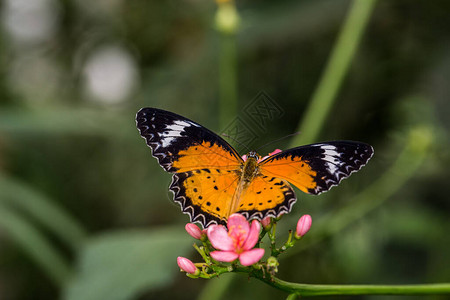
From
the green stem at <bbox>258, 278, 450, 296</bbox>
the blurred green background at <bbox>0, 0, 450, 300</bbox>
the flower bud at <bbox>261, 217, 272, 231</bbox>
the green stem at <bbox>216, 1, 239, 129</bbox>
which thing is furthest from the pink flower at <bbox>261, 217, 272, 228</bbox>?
the green stem at <bbox>216, 1, 239, 129</bbox>

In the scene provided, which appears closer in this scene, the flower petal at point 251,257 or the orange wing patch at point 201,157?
the flower petal at point 251,257

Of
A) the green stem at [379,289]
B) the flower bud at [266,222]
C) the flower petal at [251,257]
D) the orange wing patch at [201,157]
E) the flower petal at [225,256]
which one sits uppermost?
the orange wing patch at [201,157]

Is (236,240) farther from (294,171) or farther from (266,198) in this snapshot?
(294,171)

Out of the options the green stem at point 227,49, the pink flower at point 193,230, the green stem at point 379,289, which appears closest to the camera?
the green stem at point 379,289

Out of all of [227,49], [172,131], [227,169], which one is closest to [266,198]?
[227,169]

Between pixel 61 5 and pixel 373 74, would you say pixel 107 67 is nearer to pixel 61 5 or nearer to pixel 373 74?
pixel 61 5

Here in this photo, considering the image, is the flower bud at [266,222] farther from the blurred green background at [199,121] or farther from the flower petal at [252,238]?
A: the blurred green background at [199,121]

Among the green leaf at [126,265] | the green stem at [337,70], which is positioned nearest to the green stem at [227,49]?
the green stem at [337,70]

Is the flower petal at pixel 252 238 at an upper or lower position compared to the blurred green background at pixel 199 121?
lower
